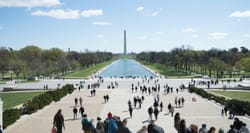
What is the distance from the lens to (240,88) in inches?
2116

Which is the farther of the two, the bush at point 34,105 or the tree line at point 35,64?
the tree line at point 35,64

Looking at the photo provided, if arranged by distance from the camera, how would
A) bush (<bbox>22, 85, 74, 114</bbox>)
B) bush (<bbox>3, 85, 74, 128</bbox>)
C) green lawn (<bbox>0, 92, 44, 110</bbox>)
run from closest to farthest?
bush (<bbox>3, 85, 74, 128</bbox>), bush (<bbox>22, 85, 74, 114</bbox>), green lawn (<bbox>0, 92, 44, 110</bbox>)

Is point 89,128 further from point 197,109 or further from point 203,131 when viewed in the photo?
point 197,109

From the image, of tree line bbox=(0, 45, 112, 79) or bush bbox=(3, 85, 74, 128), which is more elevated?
tree line bbox=(0, 45, 112, 79)

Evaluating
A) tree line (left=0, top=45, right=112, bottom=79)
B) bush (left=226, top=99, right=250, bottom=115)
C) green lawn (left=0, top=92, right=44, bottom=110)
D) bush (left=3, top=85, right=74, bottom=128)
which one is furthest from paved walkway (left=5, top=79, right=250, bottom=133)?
tree line (left=0, top=45, right=112, bottom=79)

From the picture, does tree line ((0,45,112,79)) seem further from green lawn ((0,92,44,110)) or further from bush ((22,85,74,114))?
bush ((22,85,74,114))

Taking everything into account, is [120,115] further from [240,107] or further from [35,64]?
[35,64]

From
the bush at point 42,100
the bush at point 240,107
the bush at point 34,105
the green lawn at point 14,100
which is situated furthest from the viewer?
the green lawn at point 14,100

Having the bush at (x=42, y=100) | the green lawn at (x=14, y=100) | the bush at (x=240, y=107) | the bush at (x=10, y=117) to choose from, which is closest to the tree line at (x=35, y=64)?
the green lawn at (x=14, y=100)

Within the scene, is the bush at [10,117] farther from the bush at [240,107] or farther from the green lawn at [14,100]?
the bush at [240,107]

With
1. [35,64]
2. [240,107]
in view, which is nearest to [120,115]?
[240,107]

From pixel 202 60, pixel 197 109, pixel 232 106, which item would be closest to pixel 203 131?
pixel 232 106

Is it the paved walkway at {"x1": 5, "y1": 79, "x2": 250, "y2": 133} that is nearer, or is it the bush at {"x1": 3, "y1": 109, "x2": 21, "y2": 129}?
the paved walkway at {"x1": 5, "y1": 79, "x2": 250, "y2": 133}

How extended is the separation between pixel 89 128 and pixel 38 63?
81.3 m
